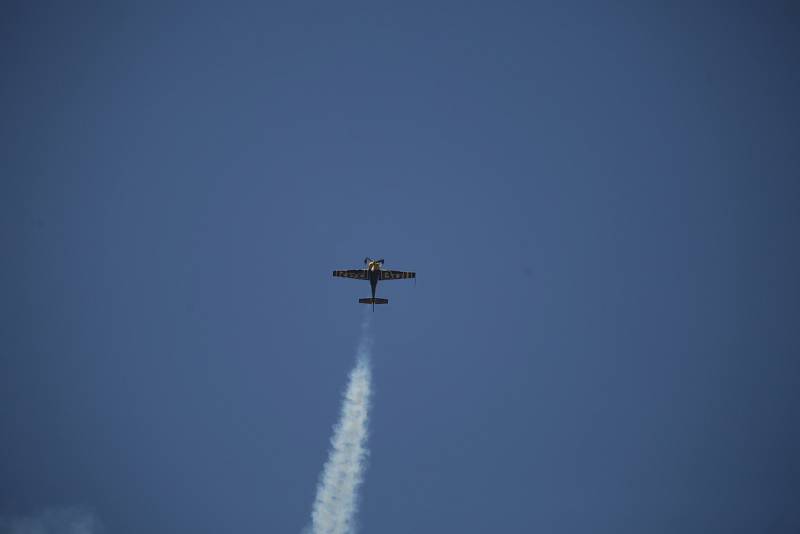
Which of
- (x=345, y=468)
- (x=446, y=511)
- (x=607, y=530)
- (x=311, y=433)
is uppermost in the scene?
(x=345, y=468)

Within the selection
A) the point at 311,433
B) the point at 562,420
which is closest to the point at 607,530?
the point at 562,420

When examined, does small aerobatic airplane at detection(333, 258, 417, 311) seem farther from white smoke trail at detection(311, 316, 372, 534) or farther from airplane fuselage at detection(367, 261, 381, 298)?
white smoke trail at detection(311, 316, 372, 534)

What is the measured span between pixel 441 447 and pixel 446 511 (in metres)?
20.5

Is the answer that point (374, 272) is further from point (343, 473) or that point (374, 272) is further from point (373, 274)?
point (343, 473)

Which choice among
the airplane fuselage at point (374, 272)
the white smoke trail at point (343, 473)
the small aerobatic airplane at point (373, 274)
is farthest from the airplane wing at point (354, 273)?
the white smoke trail at point (343, 473)

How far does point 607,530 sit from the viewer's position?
16650 cm

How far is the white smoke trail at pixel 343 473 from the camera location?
320 feet

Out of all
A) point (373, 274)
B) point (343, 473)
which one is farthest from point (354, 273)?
point (343, 473)

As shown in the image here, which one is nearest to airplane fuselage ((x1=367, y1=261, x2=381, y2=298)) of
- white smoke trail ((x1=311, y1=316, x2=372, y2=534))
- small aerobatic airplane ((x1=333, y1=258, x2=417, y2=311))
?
small aerobatic airplane ((x1=333, y1=258, x2=417, y2=311))

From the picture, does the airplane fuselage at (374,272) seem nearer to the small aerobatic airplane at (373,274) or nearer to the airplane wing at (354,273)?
the small aerobatic airplane at (373,274)

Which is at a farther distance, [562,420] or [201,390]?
[562,420]

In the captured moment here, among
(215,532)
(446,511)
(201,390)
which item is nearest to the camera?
(215,532)

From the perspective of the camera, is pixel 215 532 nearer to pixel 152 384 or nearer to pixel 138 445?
pixel 138 445

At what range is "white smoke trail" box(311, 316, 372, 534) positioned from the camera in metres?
97.6
